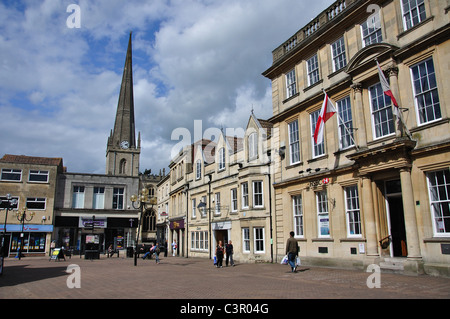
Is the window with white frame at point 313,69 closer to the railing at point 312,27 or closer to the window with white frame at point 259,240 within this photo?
the railing at point 312,27

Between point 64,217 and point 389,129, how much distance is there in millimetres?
37812

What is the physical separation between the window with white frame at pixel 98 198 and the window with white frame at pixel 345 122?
34.6m

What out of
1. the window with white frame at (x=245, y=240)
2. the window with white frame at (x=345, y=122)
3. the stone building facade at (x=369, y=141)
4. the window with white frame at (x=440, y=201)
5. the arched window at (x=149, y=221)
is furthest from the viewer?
the arched window at (x=149, y=221)

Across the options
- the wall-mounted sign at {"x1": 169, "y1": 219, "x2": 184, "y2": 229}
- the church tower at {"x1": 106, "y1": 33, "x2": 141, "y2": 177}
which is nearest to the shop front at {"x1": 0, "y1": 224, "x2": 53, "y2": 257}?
the wall-mounted sign at {"x1": 169, "y1": 219, "x2": 184, "y2": 229}

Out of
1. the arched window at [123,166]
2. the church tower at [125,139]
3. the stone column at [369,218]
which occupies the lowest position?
the stone column at [369,218]

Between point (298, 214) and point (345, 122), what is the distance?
6.34 meters

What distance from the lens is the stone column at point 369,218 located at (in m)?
15.8

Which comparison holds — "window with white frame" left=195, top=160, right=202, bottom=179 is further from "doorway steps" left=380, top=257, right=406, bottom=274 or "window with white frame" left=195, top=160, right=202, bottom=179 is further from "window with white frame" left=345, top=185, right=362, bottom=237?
"doorway steps" left=380, top=257, right=406, bottom=274

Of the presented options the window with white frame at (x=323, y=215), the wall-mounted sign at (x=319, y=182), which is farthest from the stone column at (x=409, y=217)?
the window with white frame at (x=323, y=215)

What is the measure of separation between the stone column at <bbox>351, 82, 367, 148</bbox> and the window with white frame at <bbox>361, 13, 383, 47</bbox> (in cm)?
224

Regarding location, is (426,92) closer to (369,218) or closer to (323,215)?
(369,218)

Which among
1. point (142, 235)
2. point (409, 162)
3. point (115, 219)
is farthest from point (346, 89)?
point (142, 235)

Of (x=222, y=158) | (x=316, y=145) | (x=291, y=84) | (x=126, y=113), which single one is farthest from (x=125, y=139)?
(x=316, y=145)

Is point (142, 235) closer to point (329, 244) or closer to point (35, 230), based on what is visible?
point (35, 230)
